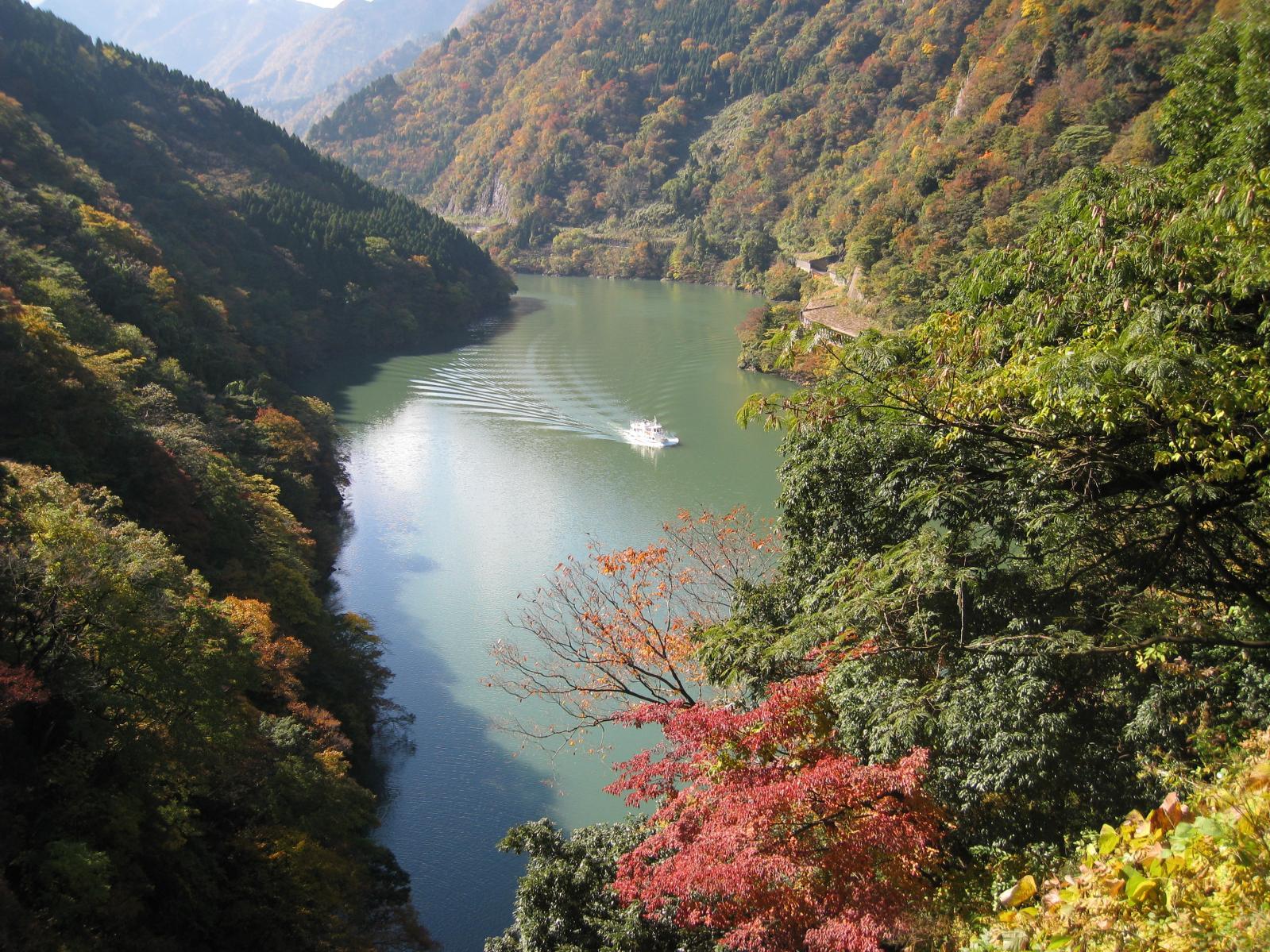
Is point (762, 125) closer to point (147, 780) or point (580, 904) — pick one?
point (147, 780)

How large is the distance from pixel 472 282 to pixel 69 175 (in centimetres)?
2314

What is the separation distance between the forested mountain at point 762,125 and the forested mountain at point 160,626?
778 inches

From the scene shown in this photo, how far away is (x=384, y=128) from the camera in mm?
115250

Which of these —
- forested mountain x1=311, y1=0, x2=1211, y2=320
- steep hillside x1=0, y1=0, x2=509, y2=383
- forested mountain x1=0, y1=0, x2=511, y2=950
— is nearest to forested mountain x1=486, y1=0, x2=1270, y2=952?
forested mountain x1=0, y1=0, x2=511, y2=950

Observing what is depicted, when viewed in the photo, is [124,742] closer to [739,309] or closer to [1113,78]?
[1113,78]

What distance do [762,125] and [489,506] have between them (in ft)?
239


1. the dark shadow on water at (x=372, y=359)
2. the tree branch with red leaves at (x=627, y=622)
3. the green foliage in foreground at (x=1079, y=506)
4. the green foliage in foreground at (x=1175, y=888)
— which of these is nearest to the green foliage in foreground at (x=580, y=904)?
the tree branch with red leaves at (x=627, y=622)

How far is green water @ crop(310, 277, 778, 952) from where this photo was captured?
10.8m

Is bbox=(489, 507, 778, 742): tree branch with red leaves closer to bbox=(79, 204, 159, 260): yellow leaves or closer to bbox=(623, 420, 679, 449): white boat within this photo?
bbox=(623, 420, 679, 449): white boat

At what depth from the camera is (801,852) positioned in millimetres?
4520

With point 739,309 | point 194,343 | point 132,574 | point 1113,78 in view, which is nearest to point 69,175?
point 194,343

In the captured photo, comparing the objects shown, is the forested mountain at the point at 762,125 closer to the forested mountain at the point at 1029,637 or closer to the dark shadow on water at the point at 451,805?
the dark shadow on water at the point at 451,805

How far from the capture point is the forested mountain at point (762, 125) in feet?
105

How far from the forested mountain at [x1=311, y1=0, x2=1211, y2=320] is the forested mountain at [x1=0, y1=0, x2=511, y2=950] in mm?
19760
